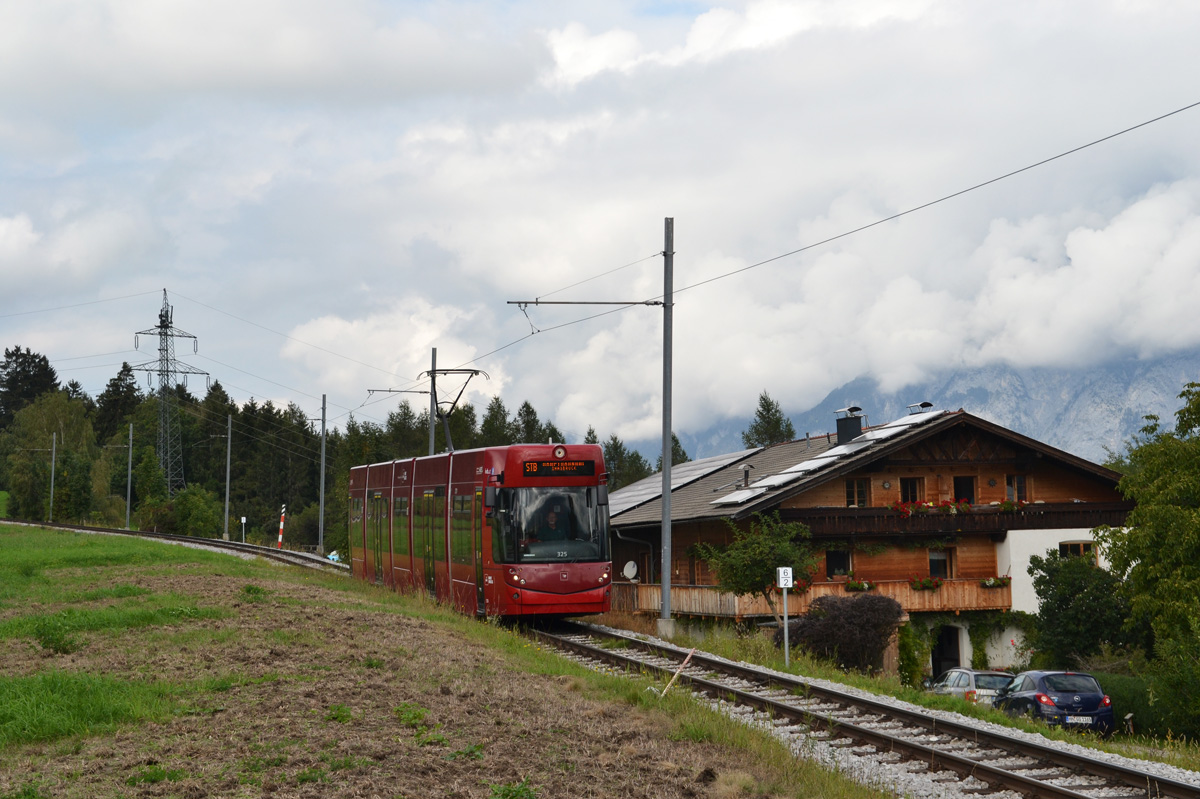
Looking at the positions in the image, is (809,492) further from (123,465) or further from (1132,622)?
(123,465)

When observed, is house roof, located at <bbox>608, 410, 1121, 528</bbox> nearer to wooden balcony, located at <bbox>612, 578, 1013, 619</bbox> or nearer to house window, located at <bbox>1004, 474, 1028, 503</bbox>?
house window, located at <bbox>1004, 474, 1028, 503</bbox>

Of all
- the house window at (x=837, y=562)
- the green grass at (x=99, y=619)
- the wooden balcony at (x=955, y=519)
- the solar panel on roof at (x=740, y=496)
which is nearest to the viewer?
the green grass at (x=99, y=619)

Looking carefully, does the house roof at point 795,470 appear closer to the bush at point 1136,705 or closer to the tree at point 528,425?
the bush at point 1136,705

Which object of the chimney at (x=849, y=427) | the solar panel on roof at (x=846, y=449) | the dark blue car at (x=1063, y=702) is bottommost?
the dark blue car at (x=1063, y=702)

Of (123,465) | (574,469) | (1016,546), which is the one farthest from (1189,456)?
(123,465)

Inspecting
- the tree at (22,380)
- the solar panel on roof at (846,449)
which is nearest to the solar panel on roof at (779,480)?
the solar panel on roof at (846,449)

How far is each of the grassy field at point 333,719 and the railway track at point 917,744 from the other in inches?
46.2

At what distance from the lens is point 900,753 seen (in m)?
11.6

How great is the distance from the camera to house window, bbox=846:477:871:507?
4019 centimetres

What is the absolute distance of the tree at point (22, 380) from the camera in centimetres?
15238

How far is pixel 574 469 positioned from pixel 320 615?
5948mm

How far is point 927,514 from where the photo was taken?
129 feet

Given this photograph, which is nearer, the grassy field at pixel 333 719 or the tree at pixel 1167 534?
the grassy field at pixel 333 719

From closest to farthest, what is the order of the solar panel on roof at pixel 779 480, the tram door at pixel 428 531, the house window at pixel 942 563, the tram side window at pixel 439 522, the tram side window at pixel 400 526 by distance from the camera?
1. the tram side window at pixel 439 522
2. the tram door at pixel 428 531
3. the tram side window at pixel 400 526
4. the solar panel on roof at pixel 779 480
5. the house window at pixel 942 563
